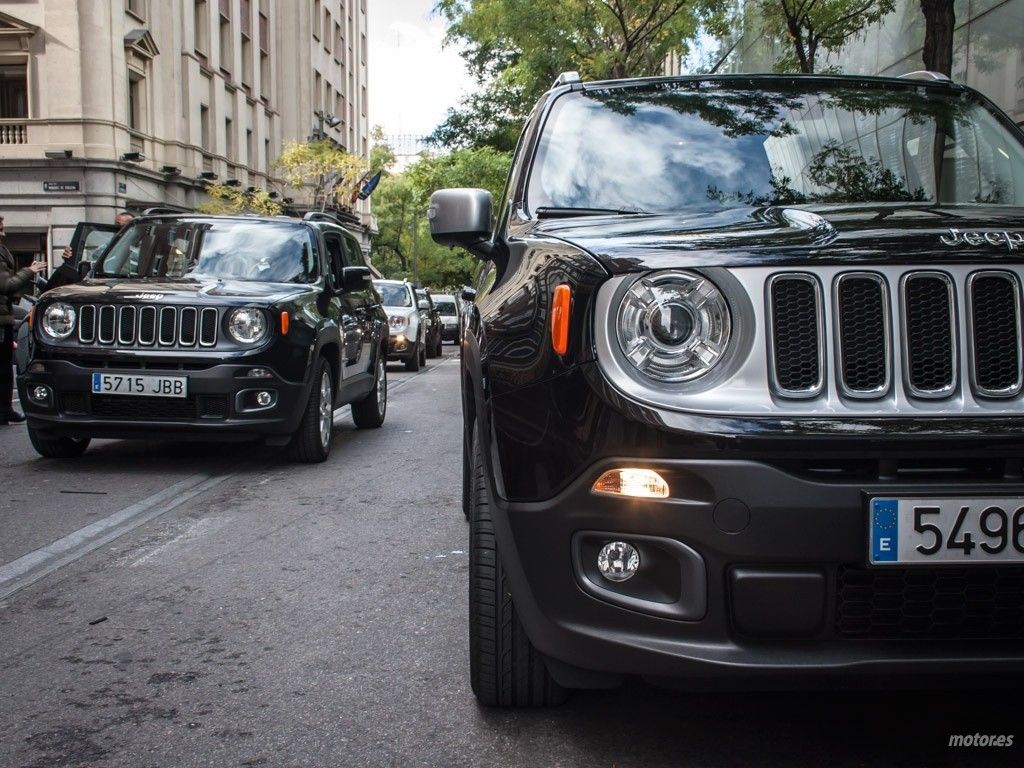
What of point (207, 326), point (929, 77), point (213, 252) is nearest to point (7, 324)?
point (213, 252)

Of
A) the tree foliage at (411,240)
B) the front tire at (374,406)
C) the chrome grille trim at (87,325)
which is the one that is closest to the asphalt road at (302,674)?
the chrome grille trim at (87,325)

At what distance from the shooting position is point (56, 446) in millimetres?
A: 8078

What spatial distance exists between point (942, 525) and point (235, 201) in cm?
3354

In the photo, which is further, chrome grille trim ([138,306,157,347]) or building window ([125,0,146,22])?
building window ([125,0,146,22])

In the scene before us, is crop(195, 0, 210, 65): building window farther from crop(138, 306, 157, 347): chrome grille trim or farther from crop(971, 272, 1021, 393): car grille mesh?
crop(971, 272, 1021, 393): car grille mesh

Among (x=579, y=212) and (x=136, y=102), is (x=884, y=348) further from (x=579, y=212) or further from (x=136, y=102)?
(x=136, y=102)

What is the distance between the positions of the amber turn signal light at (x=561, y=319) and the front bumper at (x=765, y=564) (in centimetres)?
9

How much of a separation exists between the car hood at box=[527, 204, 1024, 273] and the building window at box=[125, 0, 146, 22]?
3055 centimetres

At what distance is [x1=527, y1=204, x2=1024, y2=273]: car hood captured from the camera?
2.55 m

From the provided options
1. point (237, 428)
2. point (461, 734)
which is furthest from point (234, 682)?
point (237, 428)

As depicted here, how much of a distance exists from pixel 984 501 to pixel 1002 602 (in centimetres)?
25

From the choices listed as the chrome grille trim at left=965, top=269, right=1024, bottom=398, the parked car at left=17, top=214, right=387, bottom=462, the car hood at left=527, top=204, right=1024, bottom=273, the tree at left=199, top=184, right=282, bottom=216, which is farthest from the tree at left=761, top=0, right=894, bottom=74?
the tree at left=199, top=184, right=282, bottom=216

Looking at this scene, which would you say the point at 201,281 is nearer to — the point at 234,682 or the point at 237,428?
the point at 237,428

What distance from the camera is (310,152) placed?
128ft
